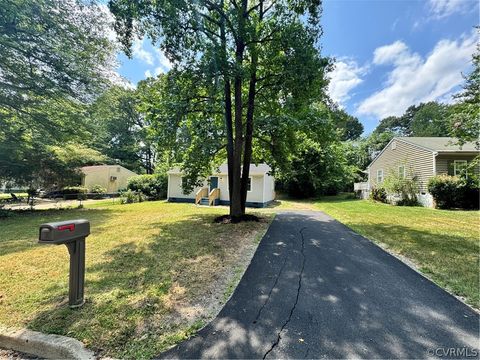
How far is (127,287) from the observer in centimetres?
373

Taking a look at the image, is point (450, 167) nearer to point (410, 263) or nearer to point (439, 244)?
point (439, 244)

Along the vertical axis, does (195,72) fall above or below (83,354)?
above

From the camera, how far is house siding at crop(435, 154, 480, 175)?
48.3 ft

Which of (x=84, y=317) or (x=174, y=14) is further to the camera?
(x=174, y=14)

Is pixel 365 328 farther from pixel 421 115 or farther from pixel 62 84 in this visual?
pixel 421 115

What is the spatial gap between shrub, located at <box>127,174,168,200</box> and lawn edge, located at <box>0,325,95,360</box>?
64.4 ft

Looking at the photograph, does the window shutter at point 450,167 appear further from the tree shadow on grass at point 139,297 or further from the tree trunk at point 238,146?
the tree shadow on grass at point 139,297

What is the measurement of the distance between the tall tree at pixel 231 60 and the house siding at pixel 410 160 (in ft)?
37.3

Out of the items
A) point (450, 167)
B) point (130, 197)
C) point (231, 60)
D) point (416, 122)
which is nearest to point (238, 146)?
point (231, 60)

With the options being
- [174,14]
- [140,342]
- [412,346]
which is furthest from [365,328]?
[174,14]

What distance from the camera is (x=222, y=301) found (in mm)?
3352

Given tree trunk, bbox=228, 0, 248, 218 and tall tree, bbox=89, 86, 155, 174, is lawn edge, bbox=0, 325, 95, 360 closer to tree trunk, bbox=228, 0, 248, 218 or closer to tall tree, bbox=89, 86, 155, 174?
tree trunk, bbox=228, 0, 248, 218

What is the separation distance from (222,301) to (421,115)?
196 feet

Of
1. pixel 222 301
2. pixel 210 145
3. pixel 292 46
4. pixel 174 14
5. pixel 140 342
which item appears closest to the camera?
pixel 140 342
